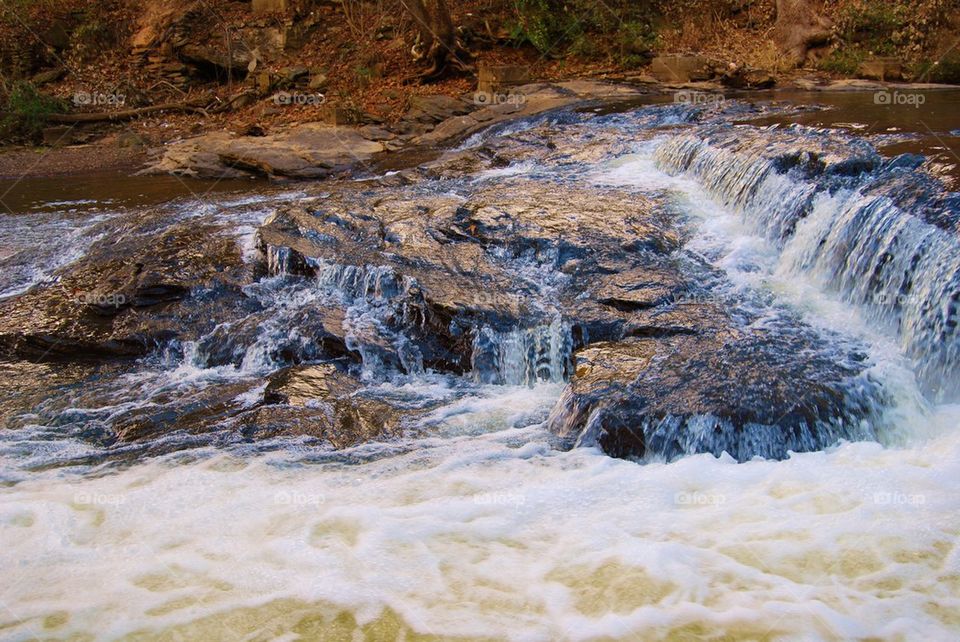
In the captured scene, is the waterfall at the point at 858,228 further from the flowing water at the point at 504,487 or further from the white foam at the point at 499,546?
the white foam at the point at 499,546

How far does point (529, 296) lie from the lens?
6.39 meters

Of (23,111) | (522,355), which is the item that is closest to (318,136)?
(23,111)

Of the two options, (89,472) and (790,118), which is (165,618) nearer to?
(89,472)
